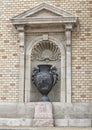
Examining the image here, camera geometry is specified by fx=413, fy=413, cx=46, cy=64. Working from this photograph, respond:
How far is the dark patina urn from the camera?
1155 centimetres

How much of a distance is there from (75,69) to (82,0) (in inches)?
80.1

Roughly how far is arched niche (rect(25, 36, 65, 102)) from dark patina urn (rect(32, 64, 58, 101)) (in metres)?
0.19

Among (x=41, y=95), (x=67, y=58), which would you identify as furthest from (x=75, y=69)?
(x=41, y=95)

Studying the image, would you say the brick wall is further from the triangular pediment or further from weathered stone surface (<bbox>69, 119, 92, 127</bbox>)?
weathered stone surface (<bbox>69, 119, 92, 127</bbox>)

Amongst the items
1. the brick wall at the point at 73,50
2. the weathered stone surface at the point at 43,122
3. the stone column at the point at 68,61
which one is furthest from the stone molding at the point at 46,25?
the weathered stone surface at the point at 43,122

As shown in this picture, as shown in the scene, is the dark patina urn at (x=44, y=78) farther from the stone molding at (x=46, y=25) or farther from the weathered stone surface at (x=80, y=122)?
the weathered stone surface at (x=80, y=122)

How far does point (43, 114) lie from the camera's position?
11219 millimetres

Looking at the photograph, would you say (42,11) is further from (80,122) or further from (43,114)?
(80,122)

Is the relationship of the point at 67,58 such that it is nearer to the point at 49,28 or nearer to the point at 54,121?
the point at 49,28

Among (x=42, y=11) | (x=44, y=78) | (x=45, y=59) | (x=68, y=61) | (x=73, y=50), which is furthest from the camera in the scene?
(x=45, y=59)

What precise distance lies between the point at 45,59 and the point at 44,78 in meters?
0.78

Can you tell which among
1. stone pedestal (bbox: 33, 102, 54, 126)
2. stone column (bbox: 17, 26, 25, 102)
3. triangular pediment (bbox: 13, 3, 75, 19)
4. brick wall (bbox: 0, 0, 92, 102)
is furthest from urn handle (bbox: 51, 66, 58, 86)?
triangular pediment (bbox: 13, 3, 75, 19)

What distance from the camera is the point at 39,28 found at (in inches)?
472

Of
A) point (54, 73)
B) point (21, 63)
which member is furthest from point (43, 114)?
point (21, 63)
